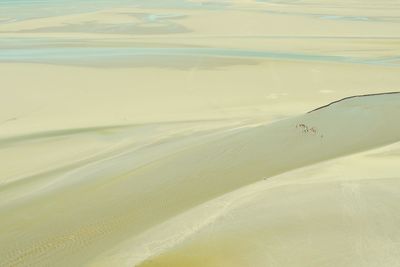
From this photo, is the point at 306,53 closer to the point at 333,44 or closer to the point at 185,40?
the point at 333,44

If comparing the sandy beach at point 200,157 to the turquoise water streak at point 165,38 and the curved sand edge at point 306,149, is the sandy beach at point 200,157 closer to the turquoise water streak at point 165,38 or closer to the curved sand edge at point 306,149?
the curved sand edge at point 306,149

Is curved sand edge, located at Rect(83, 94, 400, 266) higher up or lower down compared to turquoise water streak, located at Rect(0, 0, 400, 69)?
higher up

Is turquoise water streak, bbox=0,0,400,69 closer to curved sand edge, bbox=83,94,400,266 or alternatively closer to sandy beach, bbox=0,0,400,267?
sandy beach, bbox=0,0,400,267

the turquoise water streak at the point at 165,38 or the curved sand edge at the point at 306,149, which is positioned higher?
the curved sand edge at the point at 306,149

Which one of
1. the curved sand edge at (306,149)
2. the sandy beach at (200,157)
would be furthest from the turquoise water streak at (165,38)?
the curved sand edge at (306,149)

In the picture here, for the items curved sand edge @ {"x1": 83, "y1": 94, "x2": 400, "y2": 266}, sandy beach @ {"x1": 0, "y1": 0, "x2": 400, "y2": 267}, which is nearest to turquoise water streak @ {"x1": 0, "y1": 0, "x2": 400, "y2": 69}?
sandy beach @ {"x1": 0, "y1": 0, "x2": 400, "y2": 267}

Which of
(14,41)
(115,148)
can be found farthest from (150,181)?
(14,41)

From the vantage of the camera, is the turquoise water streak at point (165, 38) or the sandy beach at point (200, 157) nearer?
Answer: the sandy beach at point (200, 157)

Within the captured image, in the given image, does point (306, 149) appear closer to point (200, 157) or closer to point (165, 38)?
point (200, 157)
